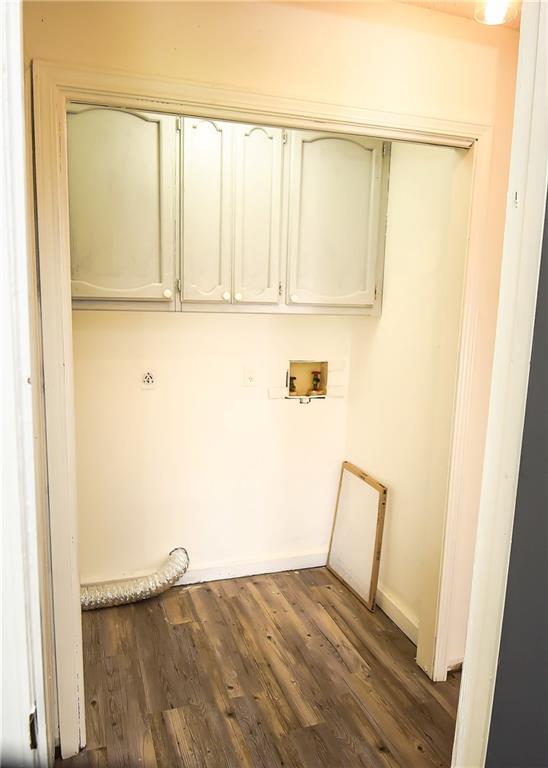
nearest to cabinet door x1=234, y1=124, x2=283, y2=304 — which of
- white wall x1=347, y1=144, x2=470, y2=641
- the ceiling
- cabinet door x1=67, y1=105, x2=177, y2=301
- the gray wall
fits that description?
cabinet door x1=67, y1=105, x2=177, y2=301

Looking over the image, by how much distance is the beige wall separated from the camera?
1593 mm

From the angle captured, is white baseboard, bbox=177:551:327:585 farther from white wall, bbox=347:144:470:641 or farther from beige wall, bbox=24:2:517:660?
beige wall, bbox=24:2:517:660

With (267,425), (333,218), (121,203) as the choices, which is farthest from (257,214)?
(267,425)

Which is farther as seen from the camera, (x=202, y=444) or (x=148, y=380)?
(x=202, y=444)

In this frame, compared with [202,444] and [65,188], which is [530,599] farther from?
[202,444]

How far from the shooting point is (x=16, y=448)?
708 mm

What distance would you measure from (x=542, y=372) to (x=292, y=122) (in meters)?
1.38

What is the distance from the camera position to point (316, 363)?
3.12m

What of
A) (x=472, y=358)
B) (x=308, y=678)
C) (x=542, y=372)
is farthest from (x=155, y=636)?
(x=542, y=372)

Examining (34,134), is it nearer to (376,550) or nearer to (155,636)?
(155,636)

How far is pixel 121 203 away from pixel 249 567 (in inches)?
80.7

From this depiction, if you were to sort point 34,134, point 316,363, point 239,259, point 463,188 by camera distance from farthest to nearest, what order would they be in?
point 316,363 < point 239,259 < point 463,188 < point 34,134

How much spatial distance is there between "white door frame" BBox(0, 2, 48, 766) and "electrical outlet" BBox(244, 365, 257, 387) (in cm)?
219

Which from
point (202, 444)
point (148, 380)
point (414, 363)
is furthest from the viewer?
point (202, 444)
